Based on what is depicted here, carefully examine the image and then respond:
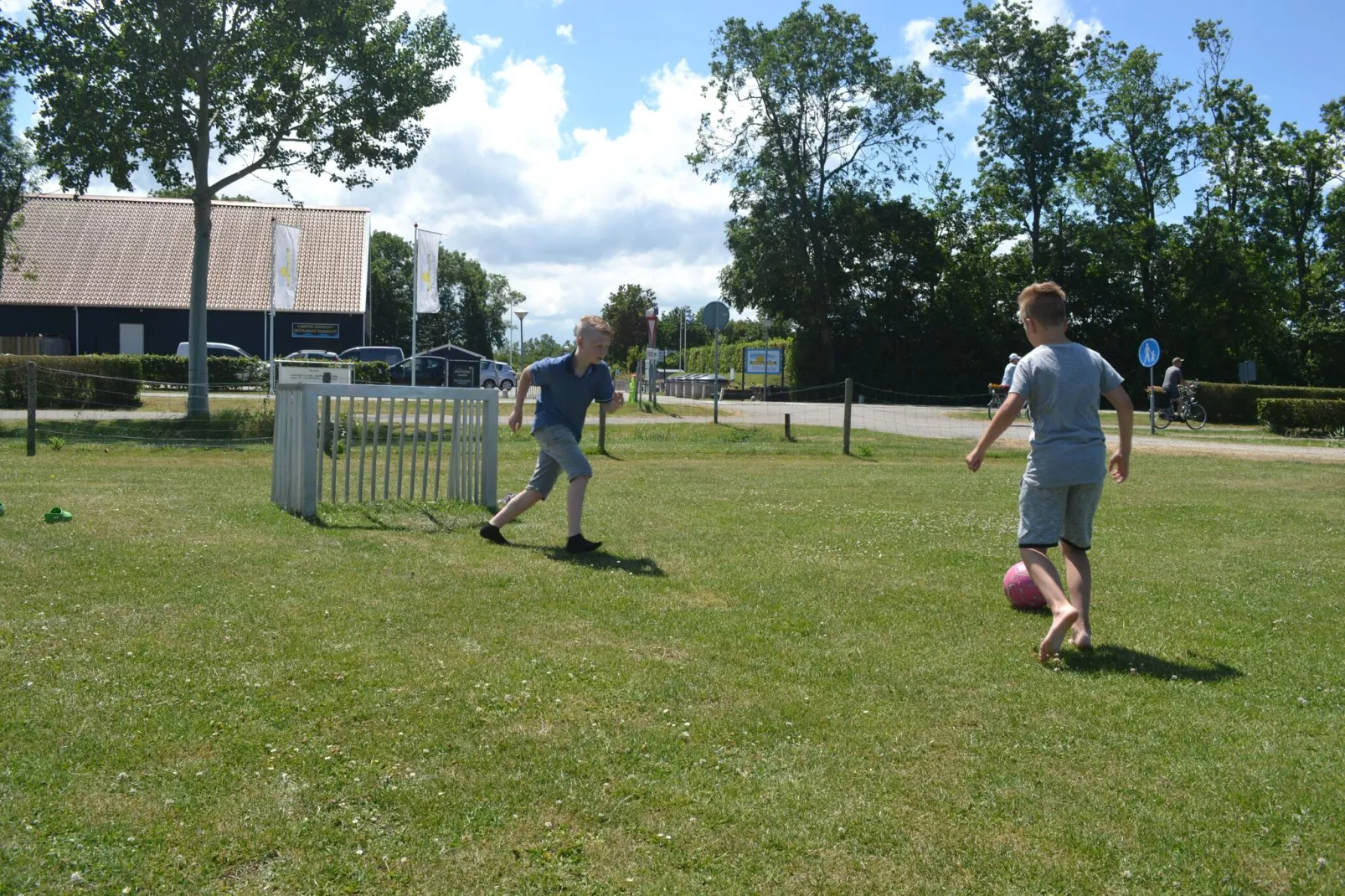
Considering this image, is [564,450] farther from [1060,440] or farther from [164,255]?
[164,255]

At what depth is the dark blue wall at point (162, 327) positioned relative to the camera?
162ft

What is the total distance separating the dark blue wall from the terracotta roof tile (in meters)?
0.75

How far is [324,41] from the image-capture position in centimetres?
2364

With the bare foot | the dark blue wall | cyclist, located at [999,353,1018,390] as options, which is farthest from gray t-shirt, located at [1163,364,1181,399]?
the dark blue wall

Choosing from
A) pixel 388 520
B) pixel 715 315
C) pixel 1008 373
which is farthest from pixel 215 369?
pixel 388 520

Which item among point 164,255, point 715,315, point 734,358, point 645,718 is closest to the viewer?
point 645,718

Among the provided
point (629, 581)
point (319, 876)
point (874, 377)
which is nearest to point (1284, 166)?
point (874, 377)

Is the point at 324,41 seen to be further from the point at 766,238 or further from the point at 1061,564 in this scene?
the point at 766,238

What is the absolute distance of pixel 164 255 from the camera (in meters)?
51.2

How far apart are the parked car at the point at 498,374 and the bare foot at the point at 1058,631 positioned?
40.1m

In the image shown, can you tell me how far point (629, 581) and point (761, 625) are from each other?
4.42 ft

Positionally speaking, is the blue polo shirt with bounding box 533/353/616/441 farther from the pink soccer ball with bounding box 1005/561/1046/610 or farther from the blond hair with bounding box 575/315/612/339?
the pink soccer ball with bounding box 1005/561/1046/610

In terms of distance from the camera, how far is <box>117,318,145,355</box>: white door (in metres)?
49.7

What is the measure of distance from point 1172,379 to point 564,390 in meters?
26.9
